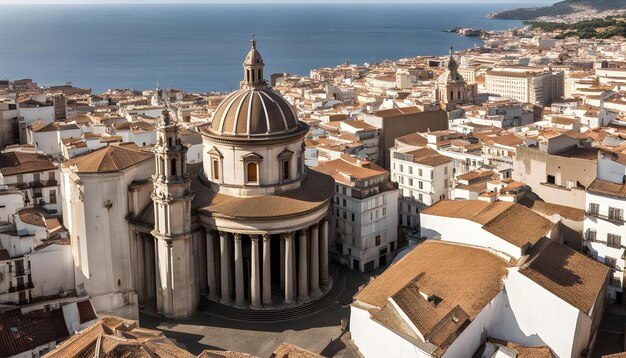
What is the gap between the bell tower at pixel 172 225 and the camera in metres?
38.7

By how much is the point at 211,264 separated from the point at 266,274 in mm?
3514

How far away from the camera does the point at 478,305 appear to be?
3275 cm

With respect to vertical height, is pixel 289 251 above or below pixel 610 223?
below

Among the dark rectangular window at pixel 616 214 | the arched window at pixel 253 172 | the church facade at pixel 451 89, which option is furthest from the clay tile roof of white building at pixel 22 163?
the church facade at pixel 451 89

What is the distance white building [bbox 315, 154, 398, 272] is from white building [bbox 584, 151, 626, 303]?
42.6 feet

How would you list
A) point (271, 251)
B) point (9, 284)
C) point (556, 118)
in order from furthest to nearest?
point (556, 118) → point (271, 251) → point (9, 284)

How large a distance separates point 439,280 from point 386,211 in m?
13.9

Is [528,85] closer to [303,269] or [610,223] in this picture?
[610,223]

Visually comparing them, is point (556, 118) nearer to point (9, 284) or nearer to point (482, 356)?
point (482, 356)

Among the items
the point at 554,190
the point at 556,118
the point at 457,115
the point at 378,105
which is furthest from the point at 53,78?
the point at 554,190

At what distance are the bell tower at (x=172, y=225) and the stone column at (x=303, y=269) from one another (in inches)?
238

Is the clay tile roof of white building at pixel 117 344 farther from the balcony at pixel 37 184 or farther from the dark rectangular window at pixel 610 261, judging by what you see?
the dark rectangular window at pixel 610 261

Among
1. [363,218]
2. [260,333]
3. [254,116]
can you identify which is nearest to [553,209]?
[363,218]

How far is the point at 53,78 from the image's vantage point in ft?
598
